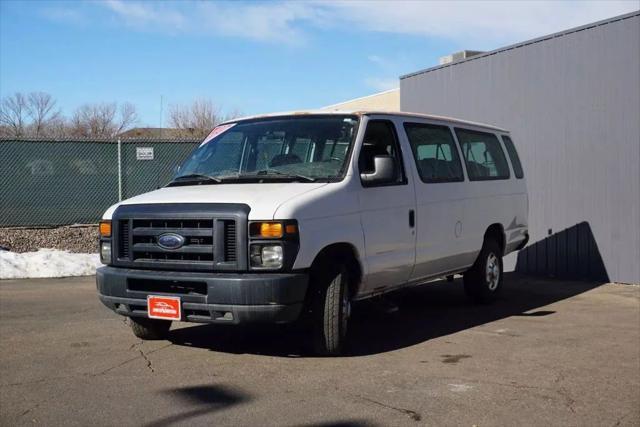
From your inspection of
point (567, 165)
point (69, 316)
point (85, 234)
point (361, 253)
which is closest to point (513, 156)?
point (567, 165)

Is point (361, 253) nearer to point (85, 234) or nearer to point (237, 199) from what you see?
point (237, 199)

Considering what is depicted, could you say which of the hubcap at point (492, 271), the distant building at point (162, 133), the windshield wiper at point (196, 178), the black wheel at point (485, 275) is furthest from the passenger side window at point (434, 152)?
the distant building at point (162, 133)

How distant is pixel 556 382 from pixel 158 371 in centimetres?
314

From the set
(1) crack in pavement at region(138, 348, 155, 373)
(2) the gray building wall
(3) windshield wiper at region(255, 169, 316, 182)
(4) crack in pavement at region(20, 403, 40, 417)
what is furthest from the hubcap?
(4) crack in pavement at region(20, 403, 40, 417)

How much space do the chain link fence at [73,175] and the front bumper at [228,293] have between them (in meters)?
8.89

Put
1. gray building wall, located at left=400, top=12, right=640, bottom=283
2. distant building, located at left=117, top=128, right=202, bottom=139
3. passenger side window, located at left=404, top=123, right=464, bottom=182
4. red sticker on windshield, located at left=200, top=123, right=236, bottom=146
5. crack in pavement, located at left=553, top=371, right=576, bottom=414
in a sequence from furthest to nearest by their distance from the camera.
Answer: distant building, located at left=117, top=128, right=202, bottom=139, gray building wall, located at left=400, top=12, right=640, bottom=283, passenger side window, located at left=404, top=123, right=464, bottom=182, red sticker on windshield, located at left=200, top=123, right=236, bottom=146, crack in pavement, located at left=553, top=371, right=576, bottom=414

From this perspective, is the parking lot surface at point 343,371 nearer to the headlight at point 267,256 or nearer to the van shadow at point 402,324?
the van shadow at point 402,324

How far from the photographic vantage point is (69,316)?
8.52 m

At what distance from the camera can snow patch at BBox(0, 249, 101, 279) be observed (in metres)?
11.7

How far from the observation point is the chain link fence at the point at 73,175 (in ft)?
46.6

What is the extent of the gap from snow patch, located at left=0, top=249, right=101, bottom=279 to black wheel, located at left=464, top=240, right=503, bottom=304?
20.0ft

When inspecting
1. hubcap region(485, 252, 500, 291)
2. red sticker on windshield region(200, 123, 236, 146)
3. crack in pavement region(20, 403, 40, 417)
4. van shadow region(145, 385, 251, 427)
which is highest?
red sticker on windshield region(200, 123, 236, 146)

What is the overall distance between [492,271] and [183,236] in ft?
15.6

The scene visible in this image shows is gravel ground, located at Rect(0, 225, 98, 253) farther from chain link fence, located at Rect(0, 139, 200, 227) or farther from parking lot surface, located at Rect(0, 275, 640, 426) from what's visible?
parking lot surface, located at Rect(0, 275, 640, 426)
